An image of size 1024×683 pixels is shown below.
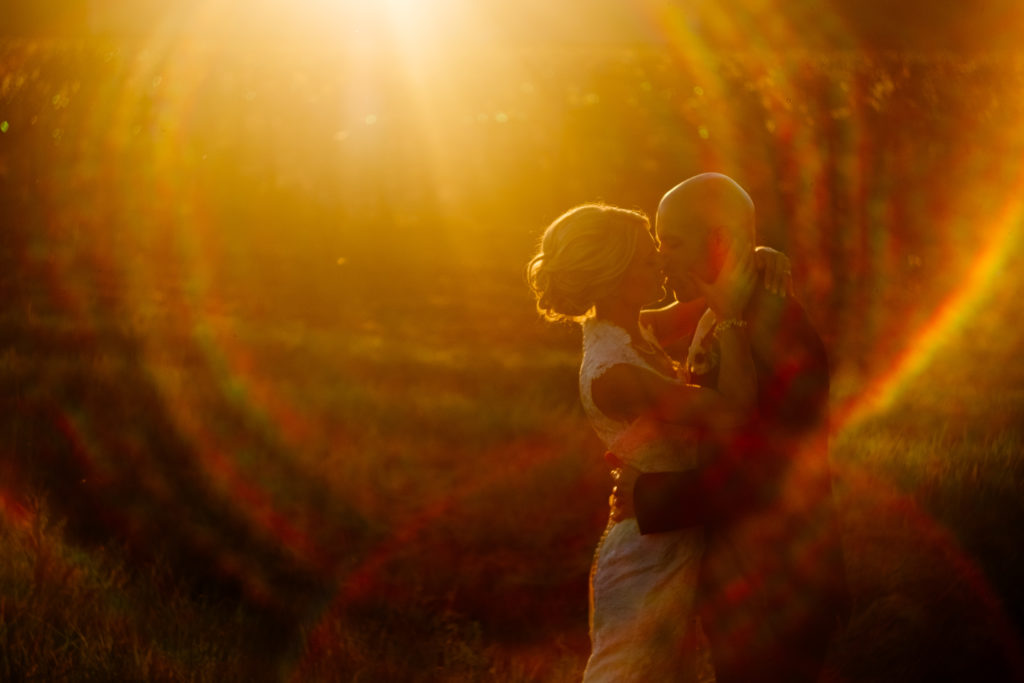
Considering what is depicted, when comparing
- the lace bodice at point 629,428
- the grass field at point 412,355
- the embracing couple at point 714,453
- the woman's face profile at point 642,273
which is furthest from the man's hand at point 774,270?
the grass field at point 412,355

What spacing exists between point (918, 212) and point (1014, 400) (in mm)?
3382

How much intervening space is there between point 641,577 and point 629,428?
40cm

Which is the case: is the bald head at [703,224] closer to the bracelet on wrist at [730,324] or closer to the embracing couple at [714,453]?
the embracing couple at [714,453]

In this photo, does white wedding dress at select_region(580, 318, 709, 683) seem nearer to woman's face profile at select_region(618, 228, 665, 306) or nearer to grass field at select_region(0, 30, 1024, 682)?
woman's face profile at select_region(618, 228, 665, 306)

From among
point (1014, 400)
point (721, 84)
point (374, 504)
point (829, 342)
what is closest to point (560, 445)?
point (374, 504)

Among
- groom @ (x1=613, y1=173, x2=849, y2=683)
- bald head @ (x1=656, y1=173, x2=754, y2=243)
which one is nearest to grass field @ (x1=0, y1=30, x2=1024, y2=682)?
groom @ (x1=613, y1=173, x2=849, y2=683)

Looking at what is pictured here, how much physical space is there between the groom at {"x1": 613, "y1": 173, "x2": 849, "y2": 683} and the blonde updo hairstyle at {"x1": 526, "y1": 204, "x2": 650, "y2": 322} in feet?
0.37

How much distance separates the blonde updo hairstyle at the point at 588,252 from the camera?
3.03 metres

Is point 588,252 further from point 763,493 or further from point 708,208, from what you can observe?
point 763,493

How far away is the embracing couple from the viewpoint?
3.00 m

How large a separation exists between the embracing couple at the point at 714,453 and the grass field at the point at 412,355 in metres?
1.55

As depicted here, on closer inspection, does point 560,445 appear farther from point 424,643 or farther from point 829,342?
point 829,342

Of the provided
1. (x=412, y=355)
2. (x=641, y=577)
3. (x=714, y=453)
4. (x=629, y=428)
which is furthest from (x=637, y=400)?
(x=412, y=355)

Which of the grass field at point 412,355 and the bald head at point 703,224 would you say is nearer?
the bald head at point 703,224
